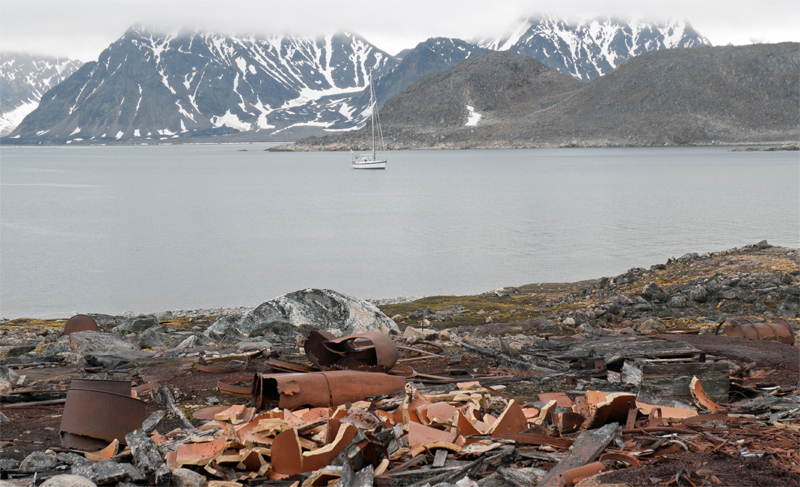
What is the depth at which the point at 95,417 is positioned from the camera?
18.7 ft

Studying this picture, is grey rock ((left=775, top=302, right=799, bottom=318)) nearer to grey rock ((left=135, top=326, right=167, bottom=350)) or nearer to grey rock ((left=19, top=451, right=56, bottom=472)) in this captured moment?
grey rock ((left=135, top=326, right=167, bottom=350))

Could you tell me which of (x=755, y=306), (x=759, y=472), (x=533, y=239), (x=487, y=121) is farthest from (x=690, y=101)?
(x=759, y=472)

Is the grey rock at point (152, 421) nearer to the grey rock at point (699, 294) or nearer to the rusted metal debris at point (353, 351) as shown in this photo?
the rusted metal debris at point (353, 351)

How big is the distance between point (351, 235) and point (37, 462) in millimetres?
33400

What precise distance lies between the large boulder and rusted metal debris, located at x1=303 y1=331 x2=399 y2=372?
12.9 feet

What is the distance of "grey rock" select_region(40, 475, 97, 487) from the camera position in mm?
4375

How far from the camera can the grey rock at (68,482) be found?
Result: 4375 mm

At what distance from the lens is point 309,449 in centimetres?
510

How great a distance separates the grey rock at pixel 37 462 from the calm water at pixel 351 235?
1701cm

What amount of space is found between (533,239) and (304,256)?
1272 cm

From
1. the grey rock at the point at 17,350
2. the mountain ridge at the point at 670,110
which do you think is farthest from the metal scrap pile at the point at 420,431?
the mountain ridge at the point at 670,110

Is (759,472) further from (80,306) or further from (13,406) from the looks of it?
(80,306)

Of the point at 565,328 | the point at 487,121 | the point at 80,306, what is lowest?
the point at 80,306

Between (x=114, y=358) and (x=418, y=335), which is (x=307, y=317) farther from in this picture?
(x=114, y=358)
